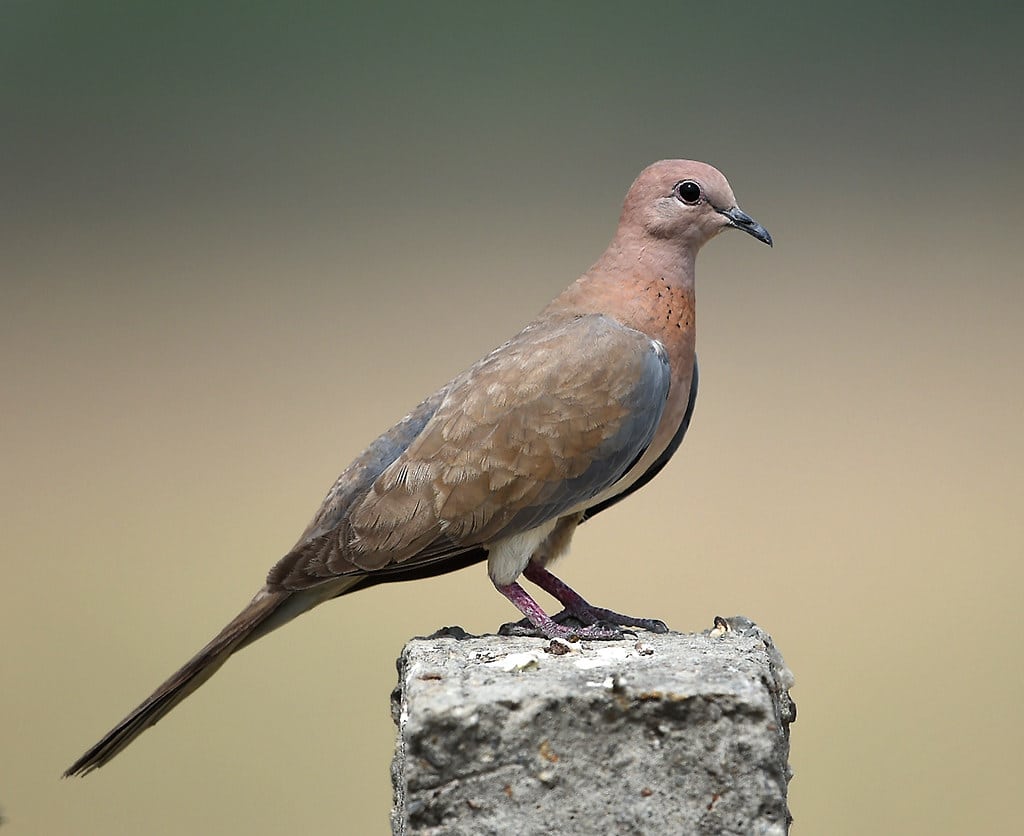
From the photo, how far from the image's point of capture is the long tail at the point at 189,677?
244 cm

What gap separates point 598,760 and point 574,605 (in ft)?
2.51

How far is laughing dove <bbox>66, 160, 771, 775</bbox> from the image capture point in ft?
8.06

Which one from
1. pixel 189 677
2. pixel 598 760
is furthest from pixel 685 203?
pixel 189 677

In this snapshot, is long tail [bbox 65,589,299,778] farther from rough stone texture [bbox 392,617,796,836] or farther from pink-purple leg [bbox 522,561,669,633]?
rough stone texture [bbox 392,617,796,836]

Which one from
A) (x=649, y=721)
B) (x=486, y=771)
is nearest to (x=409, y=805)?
(x=486, y=771)

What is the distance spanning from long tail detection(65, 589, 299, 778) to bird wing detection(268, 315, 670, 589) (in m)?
0.07

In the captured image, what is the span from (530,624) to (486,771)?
59 cm

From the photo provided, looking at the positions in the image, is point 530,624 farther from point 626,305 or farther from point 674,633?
point 626,305

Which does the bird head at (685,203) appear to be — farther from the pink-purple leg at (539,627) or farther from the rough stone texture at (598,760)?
the rough stone texture at (598,760)

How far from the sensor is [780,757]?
200cm

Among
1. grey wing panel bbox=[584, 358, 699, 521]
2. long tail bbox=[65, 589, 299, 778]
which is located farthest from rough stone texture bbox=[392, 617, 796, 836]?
grey wing panel bbox=[584, 358, 699, 521]

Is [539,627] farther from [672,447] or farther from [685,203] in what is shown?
[685,203]

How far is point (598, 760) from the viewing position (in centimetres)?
194

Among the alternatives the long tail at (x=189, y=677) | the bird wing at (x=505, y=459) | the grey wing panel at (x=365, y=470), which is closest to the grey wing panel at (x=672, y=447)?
the bird wing at (x=505, y=459)
